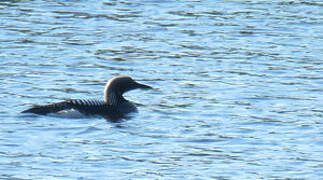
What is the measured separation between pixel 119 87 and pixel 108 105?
0.46 metres

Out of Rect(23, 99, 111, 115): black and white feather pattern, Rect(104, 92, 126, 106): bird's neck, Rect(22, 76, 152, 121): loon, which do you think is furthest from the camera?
Rect(104, 92, 126, 106): bird's neck

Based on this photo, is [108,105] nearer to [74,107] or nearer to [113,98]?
[113,98]

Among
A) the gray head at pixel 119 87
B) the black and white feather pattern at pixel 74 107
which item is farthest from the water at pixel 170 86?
the gray head at pixel 119 87

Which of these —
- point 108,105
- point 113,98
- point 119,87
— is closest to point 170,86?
point 119,87

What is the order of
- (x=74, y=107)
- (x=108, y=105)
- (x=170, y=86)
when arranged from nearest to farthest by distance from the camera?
(x=74, y=107)
(x=108, y=105)
(x=170, y=86)

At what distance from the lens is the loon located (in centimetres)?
1567

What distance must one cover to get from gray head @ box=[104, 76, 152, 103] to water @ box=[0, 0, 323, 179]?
0.32 metres

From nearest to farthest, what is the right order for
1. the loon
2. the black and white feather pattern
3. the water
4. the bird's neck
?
the water → the black and white feather pattern → the loon → the bird's neck

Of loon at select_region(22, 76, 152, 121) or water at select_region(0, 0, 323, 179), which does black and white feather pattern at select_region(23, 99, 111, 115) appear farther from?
water at select_region(0, 0, 323, 179)

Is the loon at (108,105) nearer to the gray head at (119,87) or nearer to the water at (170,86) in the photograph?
the gray head at (119,87)

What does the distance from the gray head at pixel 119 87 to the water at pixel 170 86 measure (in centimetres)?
32

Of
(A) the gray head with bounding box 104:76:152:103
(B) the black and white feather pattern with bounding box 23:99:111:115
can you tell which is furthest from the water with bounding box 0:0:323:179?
(A) the gray head with bounding box 104:76:152:103

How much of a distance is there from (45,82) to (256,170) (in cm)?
621

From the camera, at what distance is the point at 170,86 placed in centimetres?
1827
